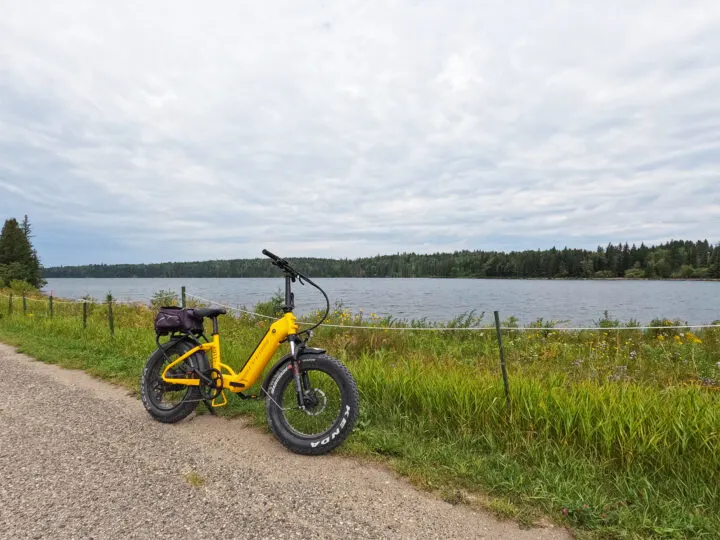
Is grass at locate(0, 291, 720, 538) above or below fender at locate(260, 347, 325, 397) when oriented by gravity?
below

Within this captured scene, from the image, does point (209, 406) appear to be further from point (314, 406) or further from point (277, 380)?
point (314, 406)

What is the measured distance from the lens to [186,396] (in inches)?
172

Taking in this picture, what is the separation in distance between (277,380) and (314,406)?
42 cm

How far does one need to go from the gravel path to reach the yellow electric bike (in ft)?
0.65

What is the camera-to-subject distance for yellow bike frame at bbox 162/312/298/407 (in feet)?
13.1

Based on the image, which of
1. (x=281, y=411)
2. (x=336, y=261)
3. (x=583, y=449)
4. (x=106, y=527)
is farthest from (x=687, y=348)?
(x=336, y=261)

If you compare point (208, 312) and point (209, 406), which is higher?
point (208, 312)

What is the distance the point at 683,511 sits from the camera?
2.65 meters

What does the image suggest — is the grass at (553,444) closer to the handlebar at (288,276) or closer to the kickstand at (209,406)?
the kickstand at (209,406)

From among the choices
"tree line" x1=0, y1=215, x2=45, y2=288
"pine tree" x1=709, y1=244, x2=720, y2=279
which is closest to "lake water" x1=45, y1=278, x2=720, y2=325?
"tree line" x1=0, y1=215, x2=45, y2=288

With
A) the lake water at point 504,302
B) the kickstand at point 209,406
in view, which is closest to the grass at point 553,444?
the kickstand at point 209,406

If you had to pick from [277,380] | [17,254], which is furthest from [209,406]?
[17,254]

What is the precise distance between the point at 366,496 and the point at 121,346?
22.3 feet

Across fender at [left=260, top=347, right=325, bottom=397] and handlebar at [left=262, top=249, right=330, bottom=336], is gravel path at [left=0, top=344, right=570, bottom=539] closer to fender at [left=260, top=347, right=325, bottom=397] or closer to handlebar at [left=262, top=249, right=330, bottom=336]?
fender at [left=260, top=347, right=325, bottom=397]
